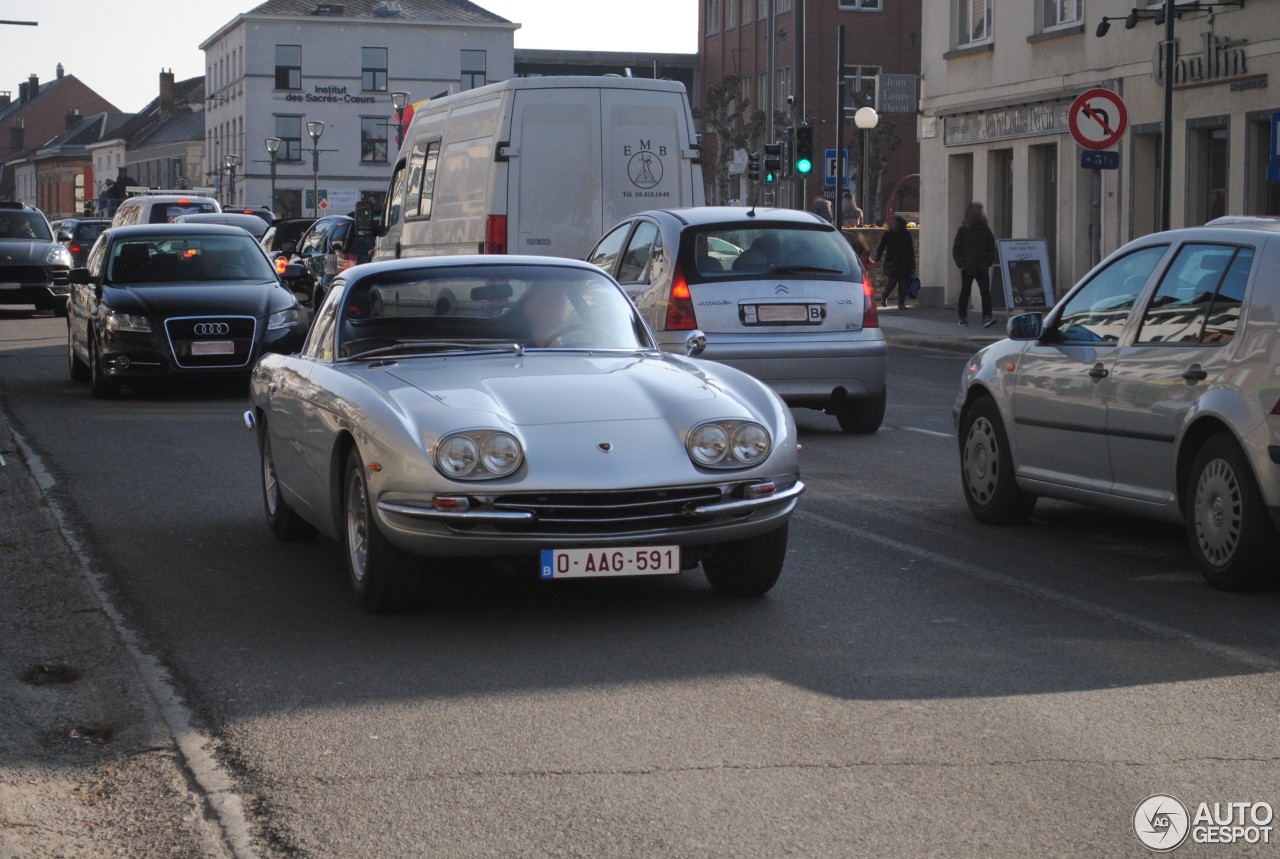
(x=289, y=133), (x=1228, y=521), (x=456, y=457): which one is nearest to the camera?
(x=456, y=457)

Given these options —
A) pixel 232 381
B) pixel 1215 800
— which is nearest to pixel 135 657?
pixel 1215 800

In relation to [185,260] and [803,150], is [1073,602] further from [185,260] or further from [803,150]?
[803,150]

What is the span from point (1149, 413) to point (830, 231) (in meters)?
6.23

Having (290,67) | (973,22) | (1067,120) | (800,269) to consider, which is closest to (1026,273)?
(1067,120)

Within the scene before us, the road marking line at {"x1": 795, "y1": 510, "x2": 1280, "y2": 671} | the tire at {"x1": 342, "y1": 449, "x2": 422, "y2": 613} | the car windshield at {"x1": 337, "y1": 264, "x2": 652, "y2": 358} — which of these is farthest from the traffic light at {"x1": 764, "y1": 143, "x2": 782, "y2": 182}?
the tire at {"x1": 342, "y1": 449, "x2": 422, "y2": 613}

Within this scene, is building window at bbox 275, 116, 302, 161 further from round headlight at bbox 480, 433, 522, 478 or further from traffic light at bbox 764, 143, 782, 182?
round headlight at bbox 480, 433, 522, 478

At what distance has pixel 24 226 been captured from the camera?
34000 mm

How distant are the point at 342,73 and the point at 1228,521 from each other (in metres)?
103

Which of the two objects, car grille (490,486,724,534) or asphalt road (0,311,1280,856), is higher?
car grille (490,486,724,534)

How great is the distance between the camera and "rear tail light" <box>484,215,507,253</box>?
62.1 feet

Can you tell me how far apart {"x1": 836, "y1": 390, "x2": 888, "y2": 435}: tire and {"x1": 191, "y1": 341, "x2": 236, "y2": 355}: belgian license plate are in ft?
18.8

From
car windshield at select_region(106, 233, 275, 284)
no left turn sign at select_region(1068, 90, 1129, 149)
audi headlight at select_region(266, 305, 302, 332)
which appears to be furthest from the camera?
no left turn sign at select_region(1068, 90, 1129, 149)

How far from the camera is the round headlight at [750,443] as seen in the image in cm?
743

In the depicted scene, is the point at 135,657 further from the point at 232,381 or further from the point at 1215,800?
the point at 232,381
